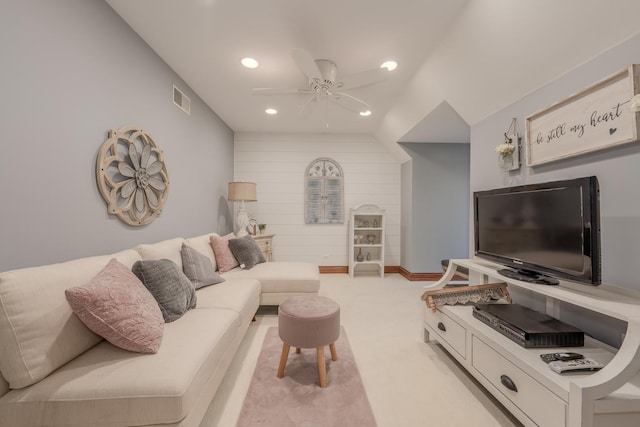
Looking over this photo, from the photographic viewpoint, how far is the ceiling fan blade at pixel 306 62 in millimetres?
2031

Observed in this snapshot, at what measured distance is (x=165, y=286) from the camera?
5.83 feet

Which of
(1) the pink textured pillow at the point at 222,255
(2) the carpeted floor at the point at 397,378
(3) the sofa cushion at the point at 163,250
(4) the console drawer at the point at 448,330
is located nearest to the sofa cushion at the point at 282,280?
(1) the pink textured pillow at the point at 222,255

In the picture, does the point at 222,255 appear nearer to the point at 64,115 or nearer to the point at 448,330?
the point at 64,115

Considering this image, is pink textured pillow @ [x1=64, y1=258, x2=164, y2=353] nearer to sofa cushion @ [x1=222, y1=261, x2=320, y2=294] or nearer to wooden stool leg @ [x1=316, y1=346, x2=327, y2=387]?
wooden stool leg @ [x1=316, y1=346, x2=327, y2=387]

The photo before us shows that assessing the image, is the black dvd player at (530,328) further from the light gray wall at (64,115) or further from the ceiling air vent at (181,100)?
the ceiling air vent at (181,100)

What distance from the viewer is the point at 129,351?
129 centimetres

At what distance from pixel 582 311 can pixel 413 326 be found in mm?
1466

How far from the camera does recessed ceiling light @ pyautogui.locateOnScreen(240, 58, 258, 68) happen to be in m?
2.65

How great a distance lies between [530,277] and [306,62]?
225cm

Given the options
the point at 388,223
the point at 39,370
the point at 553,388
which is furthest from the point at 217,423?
the point at 388,223

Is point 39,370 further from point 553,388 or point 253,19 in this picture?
point 253,19

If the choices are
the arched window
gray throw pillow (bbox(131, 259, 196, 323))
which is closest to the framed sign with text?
gray throw pillow (bbox(131, 259, 196, 323))

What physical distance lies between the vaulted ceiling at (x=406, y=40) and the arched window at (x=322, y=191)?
1.95m

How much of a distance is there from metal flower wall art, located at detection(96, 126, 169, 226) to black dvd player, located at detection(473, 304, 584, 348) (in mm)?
2805
